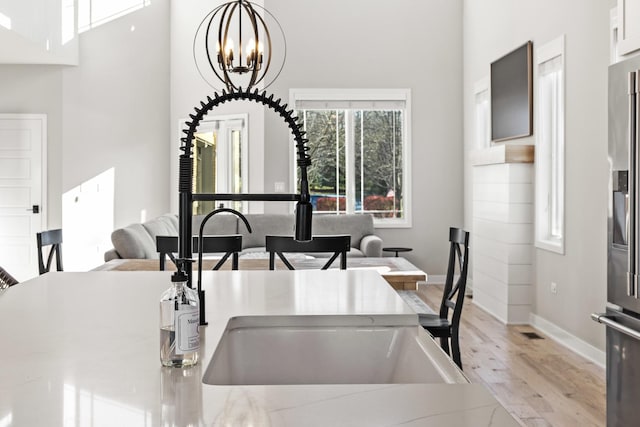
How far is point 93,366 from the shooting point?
3.83 feet

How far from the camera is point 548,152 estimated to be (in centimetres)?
514

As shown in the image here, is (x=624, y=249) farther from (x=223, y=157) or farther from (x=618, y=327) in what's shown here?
(x=223, y=157)

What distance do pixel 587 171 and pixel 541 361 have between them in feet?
4.34

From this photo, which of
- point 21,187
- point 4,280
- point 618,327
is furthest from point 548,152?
point 21,187

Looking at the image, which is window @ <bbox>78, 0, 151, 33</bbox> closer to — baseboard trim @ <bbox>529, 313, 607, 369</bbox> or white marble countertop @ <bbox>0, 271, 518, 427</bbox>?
baseboard trim @ <bbox>529, 313, 607, 369</bbox>

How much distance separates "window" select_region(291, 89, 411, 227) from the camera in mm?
7727

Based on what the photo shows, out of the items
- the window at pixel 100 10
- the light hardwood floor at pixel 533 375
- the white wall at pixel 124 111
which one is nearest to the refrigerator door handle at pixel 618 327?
the light hardwood floor at pixel 533 375

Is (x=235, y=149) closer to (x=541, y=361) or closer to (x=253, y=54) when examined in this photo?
(x=253, y=54)

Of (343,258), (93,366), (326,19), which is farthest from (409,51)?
(93,366)

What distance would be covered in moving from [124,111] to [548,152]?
5193mm

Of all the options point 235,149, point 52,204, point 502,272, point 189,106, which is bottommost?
point 502,272

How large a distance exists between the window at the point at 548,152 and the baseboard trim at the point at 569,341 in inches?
24.0

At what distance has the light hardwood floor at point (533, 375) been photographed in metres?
3.27

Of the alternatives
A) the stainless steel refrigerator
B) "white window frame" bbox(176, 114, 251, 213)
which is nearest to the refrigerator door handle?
the stainless steel refrigerator
